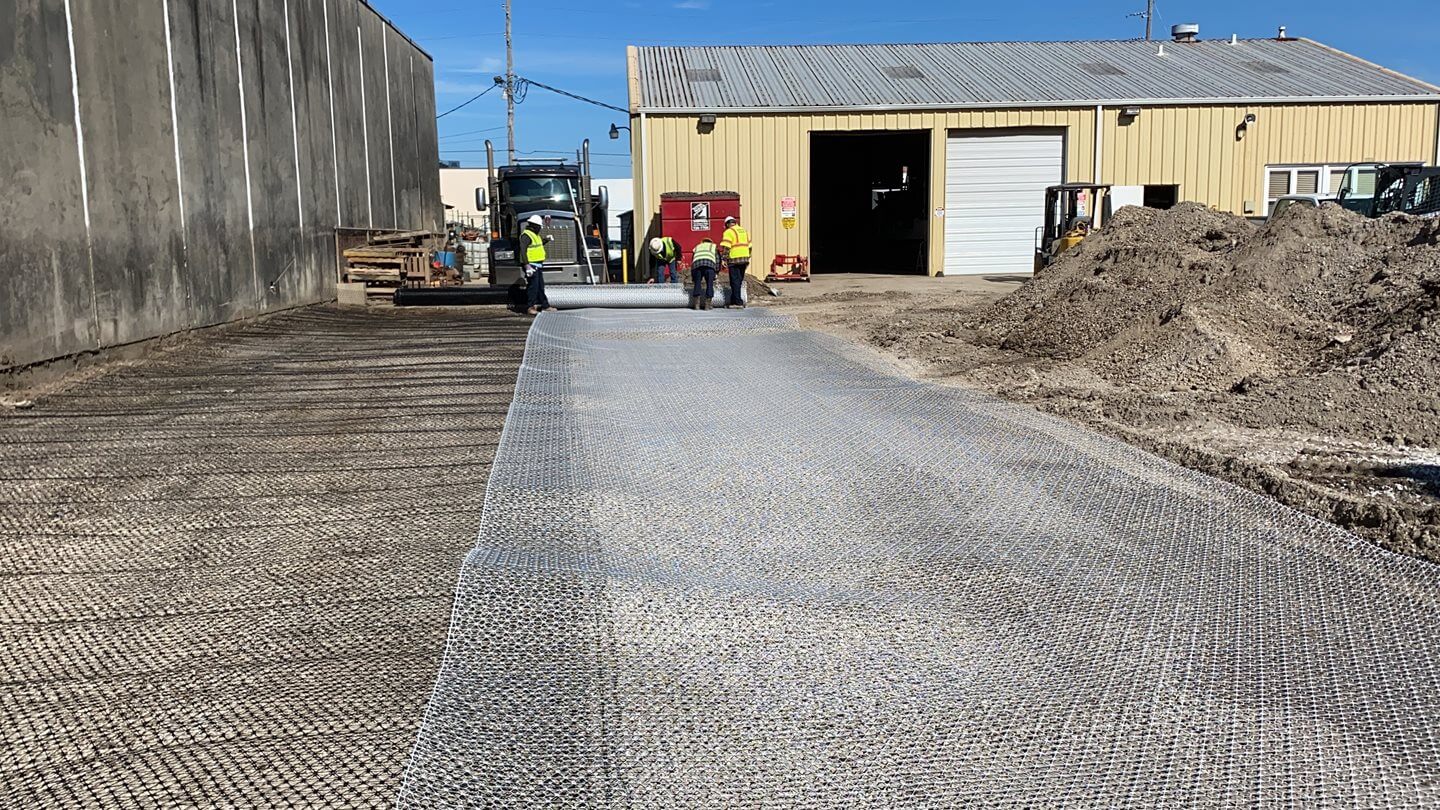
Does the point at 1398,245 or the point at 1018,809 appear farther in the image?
the point at 1398,245

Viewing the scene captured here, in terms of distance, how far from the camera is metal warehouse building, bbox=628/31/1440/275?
87.2 feet

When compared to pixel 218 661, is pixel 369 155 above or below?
above

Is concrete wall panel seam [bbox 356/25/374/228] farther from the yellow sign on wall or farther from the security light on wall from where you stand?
the security light on wall

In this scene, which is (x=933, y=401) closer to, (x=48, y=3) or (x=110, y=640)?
(x=110, y=640)

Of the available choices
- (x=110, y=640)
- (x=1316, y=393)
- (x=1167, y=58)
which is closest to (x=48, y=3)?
(x=110, y=640)

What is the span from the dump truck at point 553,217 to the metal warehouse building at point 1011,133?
227 inches

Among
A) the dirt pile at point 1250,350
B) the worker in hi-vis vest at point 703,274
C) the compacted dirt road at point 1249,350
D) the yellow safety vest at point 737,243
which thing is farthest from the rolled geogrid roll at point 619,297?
the dirt pile at point 1250,350

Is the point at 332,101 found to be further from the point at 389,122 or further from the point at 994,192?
the point at 994,192

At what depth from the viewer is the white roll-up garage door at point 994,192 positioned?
27.6 meters

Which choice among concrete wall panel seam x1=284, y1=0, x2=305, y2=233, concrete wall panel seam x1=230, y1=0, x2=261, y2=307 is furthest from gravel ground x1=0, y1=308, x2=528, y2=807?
concrete wall panel seam x1=284, y1=0, x2=305, y2=233

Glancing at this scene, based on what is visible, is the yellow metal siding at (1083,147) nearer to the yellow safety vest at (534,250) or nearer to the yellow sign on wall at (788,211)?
the yellow sign on wall at (788,211)

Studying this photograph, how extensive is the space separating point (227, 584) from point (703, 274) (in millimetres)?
12750

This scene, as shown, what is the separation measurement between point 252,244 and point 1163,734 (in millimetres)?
12897

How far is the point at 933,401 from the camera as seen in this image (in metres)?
7.89
